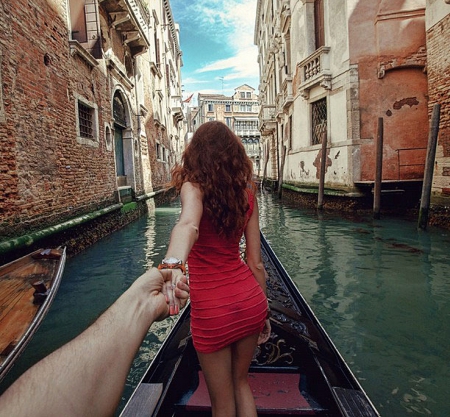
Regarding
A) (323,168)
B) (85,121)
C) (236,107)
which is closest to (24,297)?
(85,121)

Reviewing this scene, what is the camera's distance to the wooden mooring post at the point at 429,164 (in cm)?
670

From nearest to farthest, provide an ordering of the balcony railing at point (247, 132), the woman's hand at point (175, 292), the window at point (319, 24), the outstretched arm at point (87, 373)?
the outstretched arm at point (87, 373)
the woman's hand at point (175, 292)
the window at point (319, 24)
the balcony railing at point (247, 132)

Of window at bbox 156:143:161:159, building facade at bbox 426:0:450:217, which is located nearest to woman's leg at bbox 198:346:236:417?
building facade at bbox 426:0:450:217

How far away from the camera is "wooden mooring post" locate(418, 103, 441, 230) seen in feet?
22.0

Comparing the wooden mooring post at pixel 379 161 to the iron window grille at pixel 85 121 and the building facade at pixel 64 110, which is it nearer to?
the building facade at pixel 64 110

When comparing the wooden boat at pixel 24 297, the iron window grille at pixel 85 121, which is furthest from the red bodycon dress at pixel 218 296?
the iron window grille at pixel 85 121

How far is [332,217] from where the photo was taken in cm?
953

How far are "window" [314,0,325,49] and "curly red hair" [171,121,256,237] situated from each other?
12080 mm

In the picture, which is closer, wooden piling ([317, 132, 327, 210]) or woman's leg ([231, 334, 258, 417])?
woman's leg ([231, 334, 258, 417])

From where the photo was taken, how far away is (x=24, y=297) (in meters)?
2.77

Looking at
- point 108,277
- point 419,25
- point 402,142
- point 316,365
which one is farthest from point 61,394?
point 419,25

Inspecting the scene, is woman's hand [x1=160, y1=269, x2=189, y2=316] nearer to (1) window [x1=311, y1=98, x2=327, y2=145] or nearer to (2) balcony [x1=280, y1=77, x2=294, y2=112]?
(1) window [x1=311, y1=98, x2=327, y2=145]

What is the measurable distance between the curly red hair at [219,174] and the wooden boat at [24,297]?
1381 millimetres

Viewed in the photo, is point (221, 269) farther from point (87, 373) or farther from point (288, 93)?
point (288, 93)
